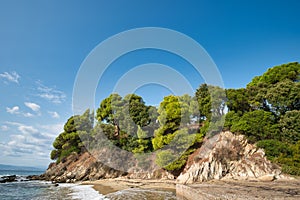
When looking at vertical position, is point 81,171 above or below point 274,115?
below

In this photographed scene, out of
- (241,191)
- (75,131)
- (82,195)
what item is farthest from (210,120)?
(75,131)

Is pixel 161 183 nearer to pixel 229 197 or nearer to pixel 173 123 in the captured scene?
pixel 173 123

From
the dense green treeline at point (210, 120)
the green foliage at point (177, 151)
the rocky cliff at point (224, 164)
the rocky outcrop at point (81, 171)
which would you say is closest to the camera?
the rocky cliff at point (224, 164)

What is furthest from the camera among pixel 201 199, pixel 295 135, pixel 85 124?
pixel 85 124

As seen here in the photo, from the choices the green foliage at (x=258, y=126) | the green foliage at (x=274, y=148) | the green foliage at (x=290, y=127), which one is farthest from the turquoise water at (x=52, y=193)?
the green foliage at (x=290, y=127)

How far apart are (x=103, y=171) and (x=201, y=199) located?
22.0m

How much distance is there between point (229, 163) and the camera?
65.1 ft

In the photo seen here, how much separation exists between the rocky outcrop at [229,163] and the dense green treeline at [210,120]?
0.80 m

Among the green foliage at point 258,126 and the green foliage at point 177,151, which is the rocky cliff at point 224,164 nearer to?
the green foliage at point 177,151

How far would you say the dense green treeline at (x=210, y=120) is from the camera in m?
19.6

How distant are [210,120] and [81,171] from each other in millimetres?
20324

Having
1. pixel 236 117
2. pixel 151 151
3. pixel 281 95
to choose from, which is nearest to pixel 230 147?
pixel 236 117

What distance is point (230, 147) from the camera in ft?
69.3

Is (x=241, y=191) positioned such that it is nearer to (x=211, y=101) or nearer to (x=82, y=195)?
(x=82, y=195)
